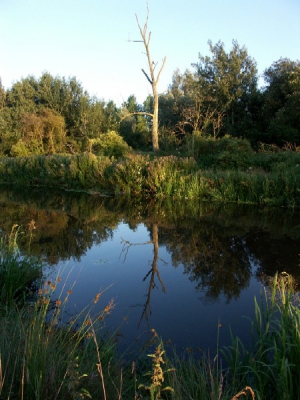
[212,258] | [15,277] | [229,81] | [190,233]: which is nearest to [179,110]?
[229,81]

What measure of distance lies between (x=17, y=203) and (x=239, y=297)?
9867 mm

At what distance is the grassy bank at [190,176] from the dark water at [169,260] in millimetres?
935

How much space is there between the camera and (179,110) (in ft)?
95.5

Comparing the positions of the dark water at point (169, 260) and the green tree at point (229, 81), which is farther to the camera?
the green tree at point (229, 81)

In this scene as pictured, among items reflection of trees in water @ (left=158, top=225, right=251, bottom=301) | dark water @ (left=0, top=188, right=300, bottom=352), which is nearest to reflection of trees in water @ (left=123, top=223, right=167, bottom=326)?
dark water @ (left=0, top=188, right=300, bottom=352)

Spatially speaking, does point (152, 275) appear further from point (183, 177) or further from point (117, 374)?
point (183, 177)

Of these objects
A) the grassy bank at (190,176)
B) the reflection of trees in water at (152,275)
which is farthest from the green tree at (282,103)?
the reflection of trees in water at (152,275)

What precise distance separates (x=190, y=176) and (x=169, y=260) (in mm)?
6853

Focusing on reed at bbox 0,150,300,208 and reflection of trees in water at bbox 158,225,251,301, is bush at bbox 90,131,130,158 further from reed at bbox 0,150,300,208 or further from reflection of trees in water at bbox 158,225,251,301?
reflection of trees in water at bbox 158,225,251,301

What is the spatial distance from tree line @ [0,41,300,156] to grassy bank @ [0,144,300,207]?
213 inches

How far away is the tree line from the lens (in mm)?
22125

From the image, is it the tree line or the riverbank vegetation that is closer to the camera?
the riverbank vegetation

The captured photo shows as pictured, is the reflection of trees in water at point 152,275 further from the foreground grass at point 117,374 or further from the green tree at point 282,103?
the green tree at point 282,103

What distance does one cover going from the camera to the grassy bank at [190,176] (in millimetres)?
11031
